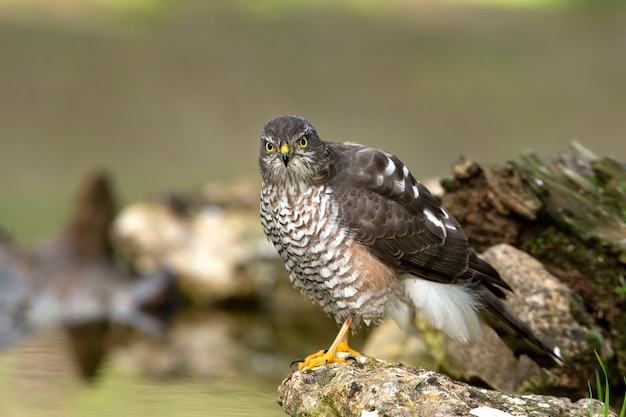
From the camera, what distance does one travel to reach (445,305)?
619cm

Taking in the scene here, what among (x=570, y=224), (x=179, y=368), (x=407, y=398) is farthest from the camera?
(x=179, y=368)

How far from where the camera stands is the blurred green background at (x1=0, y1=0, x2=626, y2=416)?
16.3 metres

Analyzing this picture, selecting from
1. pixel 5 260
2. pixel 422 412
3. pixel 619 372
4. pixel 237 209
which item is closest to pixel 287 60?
pixel 237 209

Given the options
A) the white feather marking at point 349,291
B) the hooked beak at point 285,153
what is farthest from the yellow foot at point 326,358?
the hooked beak at point 285,153

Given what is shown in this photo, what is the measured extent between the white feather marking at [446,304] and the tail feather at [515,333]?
3.4 inches

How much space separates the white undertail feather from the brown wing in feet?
0.22

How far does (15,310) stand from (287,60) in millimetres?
9394

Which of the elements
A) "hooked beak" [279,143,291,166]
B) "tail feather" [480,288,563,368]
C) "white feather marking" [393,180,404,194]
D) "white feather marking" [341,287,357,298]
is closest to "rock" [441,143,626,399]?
"tail feather" [480,288,563,368]

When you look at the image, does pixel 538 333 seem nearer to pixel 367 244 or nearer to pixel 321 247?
pixel 367 244

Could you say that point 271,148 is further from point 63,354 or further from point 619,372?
point 63,354

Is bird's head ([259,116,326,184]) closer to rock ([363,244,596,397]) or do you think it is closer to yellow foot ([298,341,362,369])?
yellow foot ([298,341,362,369])

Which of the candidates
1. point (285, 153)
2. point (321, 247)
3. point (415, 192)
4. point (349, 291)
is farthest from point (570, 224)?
point (285, 153)

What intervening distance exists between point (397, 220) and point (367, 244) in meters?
0.24

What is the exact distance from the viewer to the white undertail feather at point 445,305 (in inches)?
244
